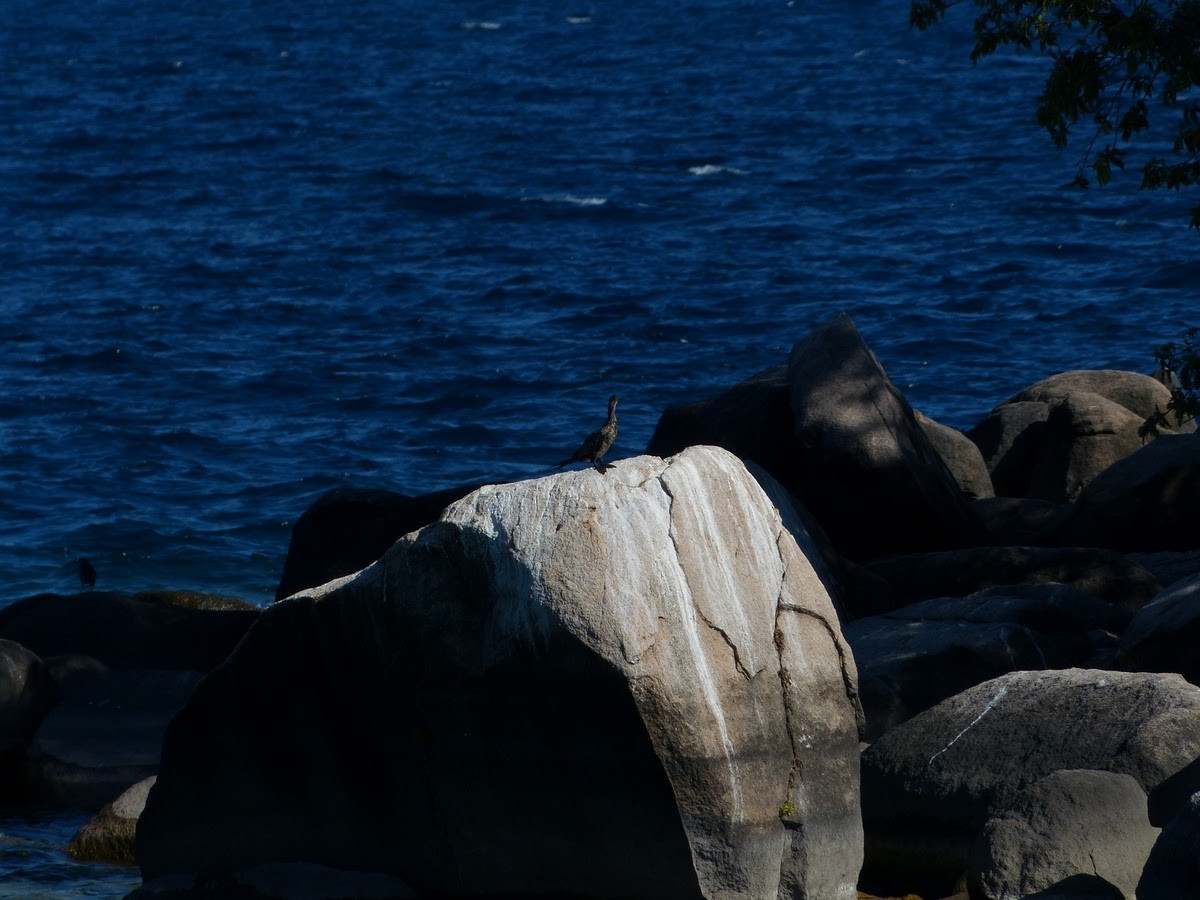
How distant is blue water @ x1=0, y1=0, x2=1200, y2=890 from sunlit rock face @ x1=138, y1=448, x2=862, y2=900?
9.83 meters

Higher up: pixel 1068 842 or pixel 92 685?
pixel 1068 842

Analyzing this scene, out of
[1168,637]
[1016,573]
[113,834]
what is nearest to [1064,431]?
[1016,573]

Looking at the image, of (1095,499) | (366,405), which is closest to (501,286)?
(366,405)

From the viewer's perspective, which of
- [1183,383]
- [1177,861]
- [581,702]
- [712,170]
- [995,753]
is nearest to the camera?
[1177,861]

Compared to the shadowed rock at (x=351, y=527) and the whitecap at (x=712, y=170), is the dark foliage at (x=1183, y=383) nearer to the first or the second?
the shadowed rock at (x=351, y=527)

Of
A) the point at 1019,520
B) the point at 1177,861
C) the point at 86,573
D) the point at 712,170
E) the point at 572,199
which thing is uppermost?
the point at 1177,861

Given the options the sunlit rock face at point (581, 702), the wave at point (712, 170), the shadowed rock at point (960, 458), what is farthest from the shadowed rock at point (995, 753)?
the wave at point (712, 170)

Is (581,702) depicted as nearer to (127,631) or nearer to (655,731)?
(655,731)

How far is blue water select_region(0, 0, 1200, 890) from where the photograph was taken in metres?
26.0

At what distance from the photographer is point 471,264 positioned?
118ft

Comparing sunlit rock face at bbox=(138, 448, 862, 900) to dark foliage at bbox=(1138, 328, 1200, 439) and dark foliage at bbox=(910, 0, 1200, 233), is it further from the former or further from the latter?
dark foliage at bbox=(1138, 328, 1200, 439)

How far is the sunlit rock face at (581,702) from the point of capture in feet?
33.6

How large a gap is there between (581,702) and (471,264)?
1038 inches

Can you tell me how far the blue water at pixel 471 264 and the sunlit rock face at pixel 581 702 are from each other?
983cm
